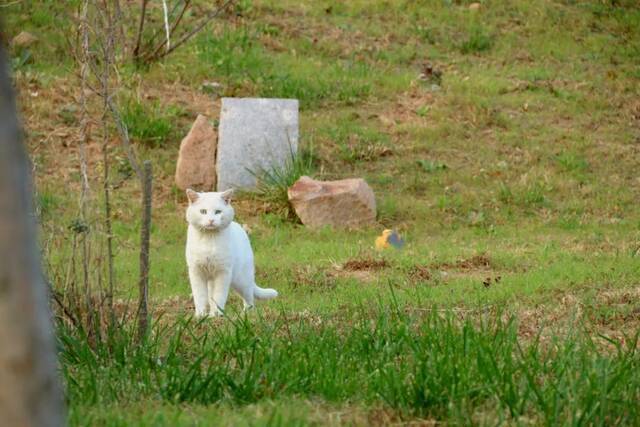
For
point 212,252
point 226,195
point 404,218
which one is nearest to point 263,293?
point 212,252

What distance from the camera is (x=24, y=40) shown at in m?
15.0

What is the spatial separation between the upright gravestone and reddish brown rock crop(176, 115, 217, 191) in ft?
0.43

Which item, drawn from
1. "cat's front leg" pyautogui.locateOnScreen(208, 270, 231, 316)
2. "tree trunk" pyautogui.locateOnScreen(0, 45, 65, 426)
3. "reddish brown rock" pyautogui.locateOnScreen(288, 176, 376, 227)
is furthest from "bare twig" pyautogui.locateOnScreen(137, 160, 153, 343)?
"reddish brown rock" pyautogui.locateOnScreen(288, 176, 376, 227)

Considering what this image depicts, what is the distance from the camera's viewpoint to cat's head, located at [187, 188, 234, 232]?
788 centimetres

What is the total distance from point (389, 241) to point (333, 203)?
94 centimetres

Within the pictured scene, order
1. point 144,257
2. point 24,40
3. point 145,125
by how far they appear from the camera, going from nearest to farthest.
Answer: point 144,257 → point 145,125 → point 24,40

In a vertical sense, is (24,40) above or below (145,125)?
above

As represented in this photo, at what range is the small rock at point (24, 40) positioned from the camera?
15.0m

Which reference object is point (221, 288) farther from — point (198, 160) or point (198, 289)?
point (198, 160)

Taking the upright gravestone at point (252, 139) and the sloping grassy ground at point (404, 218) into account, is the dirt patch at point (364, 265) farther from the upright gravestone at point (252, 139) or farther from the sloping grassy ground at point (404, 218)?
the upright gravestone at point (252, 139)

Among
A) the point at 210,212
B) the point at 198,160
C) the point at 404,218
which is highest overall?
the point at 210,212

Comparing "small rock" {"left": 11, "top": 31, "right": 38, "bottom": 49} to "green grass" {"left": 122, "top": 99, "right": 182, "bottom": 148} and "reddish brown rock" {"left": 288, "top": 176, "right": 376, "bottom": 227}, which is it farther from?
"reddish brown rock" {"left": 288, "top": 176, "right": 376, "bottom": 227}

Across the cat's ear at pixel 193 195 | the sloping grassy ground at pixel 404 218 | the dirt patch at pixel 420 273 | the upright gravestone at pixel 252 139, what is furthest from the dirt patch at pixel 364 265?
the upright gravestone at pixel 252 139

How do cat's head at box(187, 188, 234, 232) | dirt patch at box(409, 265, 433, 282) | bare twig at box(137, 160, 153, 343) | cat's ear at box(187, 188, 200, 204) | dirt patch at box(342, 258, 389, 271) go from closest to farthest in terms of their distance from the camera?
bare twig at box(137, 160, 153, 343)
cat's head at box(187, 188, 234, 232)
cat's ear at box(187, 188, 200, 204)
dirt patch at box(409, 265, 433, 282)
dirt patch at box(342, 258, 389, 271)
